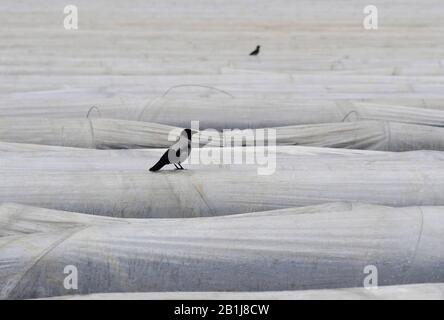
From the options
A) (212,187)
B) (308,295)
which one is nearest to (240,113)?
(212,187)

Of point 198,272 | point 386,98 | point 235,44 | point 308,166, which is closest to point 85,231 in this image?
point 198,272

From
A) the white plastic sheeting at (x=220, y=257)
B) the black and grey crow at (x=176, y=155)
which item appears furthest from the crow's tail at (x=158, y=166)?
the white plastic sheeting at (x=220, y=257)

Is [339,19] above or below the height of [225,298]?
above

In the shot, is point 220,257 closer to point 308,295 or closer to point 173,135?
point 308,295
